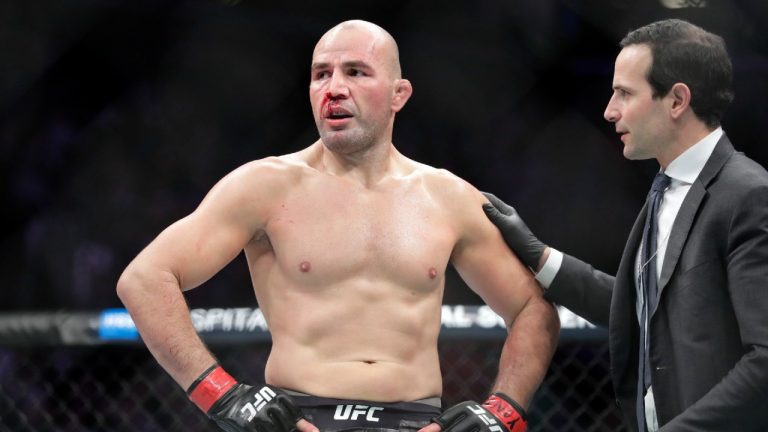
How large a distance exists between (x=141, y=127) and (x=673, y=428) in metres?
2.58

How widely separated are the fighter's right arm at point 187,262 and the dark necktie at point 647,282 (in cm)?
76

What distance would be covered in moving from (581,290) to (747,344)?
590mm

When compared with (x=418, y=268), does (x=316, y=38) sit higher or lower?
higher

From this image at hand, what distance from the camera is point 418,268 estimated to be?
7.18ft

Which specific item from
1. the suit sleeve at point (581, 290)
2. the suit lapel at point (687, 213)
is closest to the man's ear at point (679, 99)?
the suit lapel at point (687, 213)

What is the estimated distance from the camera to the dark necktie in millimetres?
1963

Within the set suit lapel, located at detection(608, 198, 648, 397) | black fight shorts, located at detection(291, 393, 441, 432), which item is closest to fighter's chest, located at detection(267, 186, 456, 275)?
black fight shorts, located at detection(291, 393, 441, 432)

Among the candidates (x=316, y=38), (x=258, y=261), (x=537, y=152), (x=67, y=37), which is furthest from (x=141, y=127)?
(x=258, y=261)

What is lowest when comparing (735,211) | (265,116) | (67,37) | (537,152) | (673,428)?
(673,428)

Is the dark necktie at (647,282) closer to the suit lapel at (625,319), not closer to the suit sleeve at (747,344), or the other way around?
the suit lapel at (625,319)

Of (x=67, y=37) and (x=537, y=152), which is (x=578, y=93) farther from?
(x=67, y=37)

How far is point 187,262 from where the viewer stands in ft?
6.89

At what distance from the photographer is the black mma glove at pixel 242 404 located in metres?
1.94

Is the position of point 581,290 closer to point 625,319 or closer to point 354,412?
point 625,319
